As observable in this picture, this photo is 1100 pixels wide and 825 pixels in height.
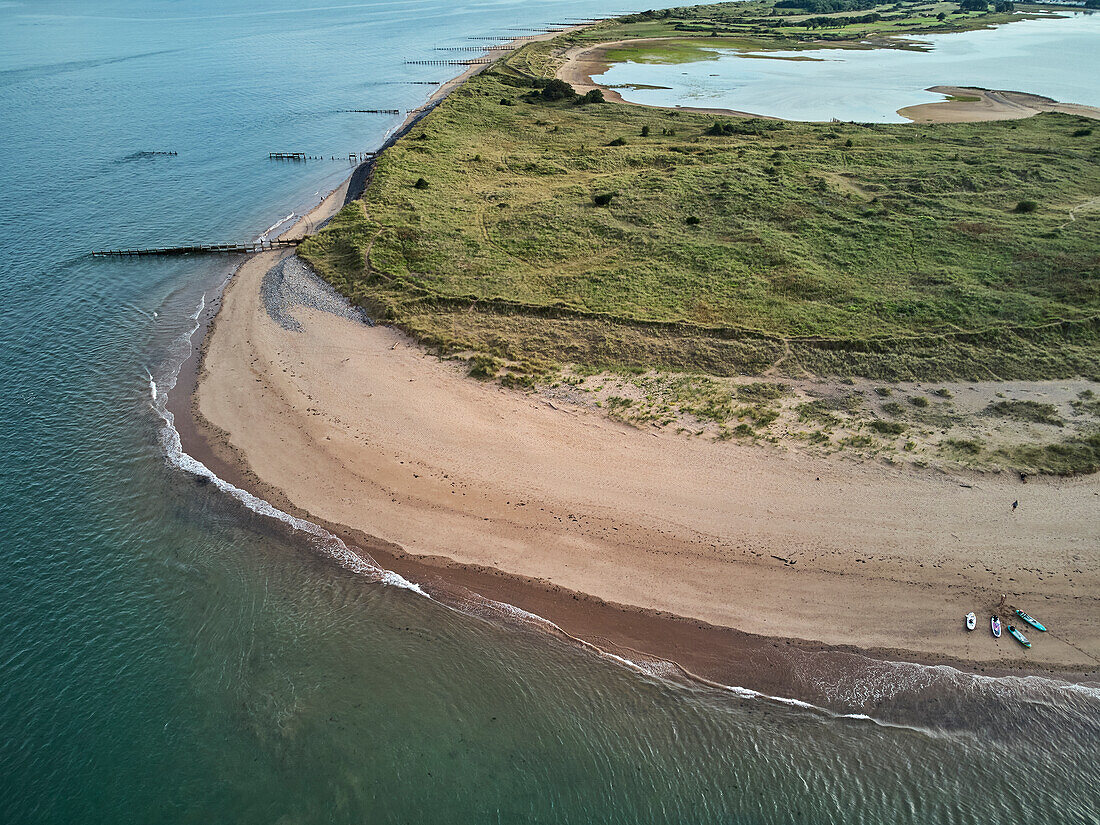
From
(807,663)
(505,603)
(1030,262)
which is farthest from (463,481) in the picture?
(1030,262)

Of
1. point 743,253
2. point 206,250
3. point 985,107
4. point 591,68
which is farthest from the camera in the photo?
point 591,68

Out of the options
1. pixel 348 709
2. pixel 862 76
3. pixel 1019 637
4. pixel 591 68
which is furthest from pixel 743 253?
pixel 591 68

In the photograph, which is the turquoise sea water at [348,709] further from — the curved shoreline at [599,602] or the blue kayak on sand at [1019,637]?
the blue kayak on sand at [1019,637]

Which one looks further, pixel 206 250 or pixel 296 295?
pixel 206 250

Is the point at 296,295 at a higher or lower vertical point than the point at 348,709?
higher

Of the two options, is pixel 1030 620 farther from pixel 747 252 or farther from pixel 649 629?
pixel 747 252

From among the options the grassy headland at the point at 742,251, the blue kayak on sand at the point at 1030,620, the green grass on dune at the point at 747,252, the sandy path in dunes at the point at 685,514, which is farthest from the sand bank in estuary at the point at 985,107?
the blue kayak on sand at the point at 1030,620
